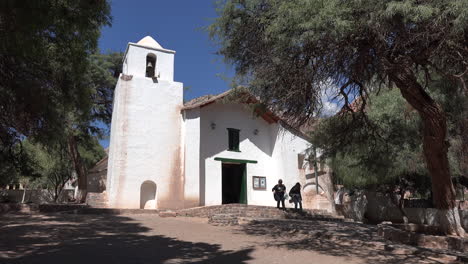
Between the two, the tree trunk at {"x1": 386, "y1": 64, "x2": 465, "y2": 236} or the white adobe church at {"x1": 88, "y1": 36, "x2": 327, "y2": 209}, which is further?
the white adobe church at {"x1": 88, "y1": 36, "x2": 327, "y2": 209}

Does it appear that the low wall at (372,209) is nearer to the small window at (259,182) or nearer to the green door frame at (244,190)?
the small window at (259,182)

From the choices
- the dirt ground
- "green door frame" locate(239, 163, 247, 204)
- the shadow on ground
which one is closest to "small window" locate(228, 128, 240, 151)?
"green door frame" locate(239, 163, 247, 204)

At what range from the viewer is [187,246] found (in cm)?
775

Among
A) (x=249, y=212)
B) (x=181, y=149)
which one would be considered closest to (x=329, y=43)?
(x=249, y=212)

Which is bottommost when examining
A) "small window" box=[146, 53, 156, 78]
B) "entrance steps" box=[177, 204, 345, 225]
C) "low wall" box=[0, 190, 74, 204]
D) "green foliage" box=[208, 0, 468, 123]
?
"entrance steps" box=[177, 204, 345, 225]

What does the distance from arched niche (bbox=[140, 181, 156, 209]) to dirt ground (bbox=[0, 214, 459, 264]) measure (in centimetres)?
595

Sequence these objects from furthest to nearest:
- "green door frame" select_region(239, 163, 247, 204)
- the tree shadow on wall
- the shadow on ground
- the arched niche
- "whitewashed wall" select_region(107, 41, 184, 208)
Answer: "green door frame" select_region(239, 163, 247, 204) < the arched niche < "whitewashed wall" select_region(107, 41, 184, 208) < the shadow on ground < the tree shadow on wall

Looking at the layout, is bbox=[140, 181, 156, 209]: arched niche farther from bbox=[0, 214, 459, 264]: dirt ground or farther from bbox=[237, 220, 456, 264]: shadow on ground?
bbox=[237, 220, 456, 264]: shadow on ground

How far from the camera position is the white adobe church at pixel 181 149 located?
16531 millimetres

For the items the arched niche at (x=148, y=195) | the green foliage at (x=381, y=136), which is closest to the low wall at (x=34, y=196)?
the arched niche at (x=148, y=195)

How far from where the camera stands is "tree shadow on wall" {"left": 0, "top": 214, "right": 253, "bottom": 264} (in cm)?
613

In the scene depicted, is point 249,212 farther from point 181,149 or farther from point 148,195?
point 148,195

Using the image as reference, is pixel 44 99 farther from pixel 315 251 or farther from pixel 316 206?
pixel 316 206

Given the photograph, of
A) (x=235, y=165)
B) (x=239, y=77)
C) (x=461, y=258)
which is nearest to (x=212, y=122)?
(x=235, y=165)
